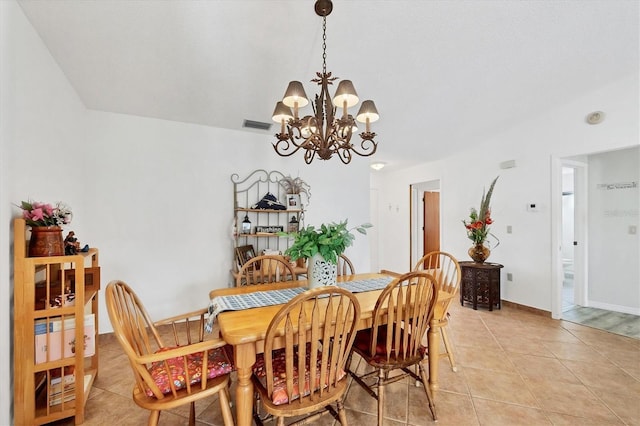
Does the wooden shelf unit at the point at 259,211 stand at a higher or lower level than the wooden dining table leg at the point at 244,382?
higher

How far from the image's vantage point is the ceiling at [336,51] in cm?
198

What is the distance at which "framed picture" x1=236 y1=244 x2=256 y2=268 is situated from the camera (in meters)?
3.34

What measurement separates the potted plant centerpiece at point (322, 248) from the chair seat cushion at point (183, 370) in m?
0.73

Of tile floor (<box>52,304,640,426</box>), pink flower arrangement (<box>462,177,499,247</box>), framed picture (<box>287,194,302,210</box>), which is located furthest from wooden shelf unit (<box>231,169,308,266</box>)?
pink flower arrangement (<box>462,177,499,247</box>)

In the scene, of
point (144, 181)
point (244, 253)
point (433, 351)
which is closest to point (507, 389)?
point (433, 351)

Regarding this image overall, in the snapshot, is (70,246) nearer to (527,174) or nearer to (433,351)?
(433,351)

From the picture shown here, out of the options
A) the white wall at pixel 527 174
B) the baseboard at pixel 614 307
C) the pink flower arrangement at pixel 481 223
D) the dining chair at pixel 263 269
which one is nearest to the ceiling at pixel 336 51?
the white wall at pixel 527 174

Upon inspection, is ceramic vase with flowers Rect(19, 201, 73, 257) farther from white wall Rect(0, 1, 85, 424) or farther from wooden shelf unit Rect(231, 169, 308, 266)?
wooden shelf unit Rect(231, 169, 308, 266)

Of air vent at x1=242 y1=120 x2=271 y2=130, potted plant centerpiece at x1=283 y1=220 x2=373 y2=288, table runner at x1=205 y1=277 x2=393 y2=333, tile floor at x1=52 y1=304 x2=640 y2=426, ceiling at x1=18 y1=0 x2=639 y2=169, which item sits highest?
ceiling at x1=18 y1=0 x2=639 y2=169

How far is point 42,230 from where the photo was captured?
1.63m

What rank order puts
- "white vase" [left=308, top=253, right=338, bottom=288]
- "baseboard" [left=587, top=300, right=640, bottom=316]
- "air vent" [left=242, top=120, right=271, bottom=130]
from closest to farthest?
"white vase" [left=308, top=253, right=338, bottom=288] < "air vent" [left=242, top=120, right=271, bottom=130] < "baseboard" [left=587, top=300, right=640, bottom=316]

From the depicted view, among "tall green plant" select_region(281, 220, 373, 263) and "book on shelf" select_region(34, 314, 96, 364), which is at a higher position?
"tall green plant" select_region(281, 220, 373, 263)

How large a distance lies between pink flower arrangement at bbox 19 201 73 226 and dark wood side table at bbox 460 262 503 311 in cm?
438

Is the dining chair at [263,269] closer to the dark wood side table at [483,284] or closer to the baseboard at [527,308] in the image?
the dark wood side table at [483,284]
